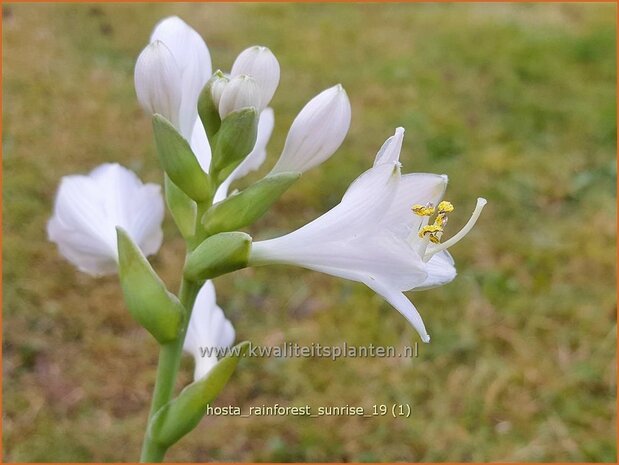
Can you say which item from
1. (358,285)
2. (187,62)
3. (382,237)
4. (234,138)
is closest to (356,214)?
(382,237)

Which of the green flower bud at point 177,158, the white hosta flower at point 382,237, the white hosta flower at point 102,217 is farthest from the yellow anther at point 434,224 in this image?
the white hosta flower at point 102,217

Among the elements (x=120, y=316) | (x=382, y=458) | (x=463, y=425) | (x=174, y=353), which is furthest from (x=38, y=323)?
(x=174, y=353)

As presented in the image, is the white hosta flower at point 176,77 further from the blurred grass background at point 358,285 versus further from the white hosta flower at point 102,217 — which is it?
the blurred grass background at point 358,285

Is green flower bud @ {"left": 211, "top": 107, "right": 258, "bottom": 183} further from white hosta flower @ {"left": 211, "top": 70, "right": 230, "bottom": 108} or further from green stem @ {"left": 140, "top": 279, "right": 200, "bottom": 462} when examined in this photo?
green stem @ {"left": 140, "top": 279, "right": 200, "bottom": 462}

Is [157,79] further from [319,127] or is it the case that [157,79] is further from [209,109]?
[319,127]

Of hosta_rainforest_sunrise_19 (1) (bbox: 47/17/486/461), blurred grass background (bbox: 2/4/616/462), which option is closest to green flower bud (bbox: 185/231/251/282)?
hosta_rainforest_sunrise_19 (1) (bbox: 47/17/486/461)

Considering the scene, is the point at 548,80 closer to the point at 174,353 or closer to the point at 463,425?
the point at 463,425
